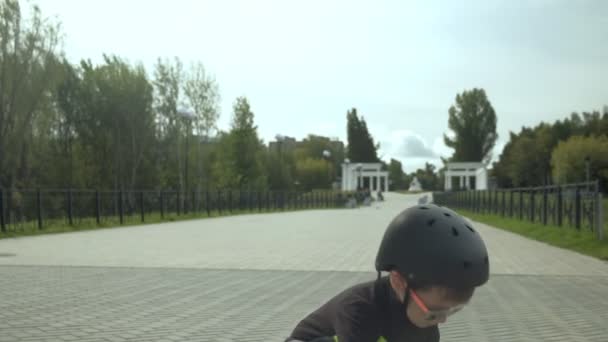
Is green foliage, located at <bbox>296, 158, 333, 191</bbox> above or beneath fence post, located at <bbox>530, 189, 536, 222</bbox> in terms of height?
above

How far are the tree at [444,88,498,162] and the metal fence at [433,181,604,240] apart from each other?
7620cm

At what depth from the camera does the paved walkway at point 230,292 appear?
5.91 metres

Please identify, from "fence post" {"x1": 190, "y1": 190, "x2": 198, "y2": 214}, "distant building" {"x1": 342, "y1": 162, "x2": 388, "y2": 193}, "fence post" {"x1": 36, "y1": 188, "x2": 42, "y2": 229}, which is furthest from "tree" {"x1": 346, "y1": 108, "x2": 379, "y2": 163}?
"fence post" {"x1": 36, "y1": 188, "x2": 42, "y2": 229}

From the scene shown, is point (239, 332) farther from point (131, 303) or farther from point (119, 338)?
point (131, 303)

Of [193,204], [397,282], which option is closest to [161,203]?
[193,204]

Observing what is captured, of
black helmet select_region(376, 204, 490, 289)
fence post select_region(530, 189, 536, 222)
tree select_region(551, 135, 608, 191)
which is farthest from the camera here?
tree select_region(551, 135, 608, 191)

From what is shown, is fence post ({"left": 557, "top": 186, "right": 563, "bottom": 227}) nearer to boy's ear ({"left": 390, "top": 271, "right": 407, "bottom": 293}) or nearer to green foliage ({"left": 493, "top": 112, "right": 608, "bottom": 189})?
boy's ear ({"left": 390, "top": 271, "right": 407, "bottom": 293})

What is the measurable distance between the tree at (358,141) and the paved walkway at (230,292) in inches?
4063

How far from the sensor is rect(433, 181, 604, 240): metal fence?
48.9ft

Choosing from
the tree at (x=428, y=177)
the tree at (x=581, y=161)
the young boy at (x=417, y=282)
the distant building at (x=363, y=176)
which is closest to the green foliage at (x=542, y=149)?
the tree at (x=581, y=161)

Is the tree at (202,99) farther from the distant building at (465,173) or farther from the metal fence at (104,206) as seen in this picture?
the distant building at (465,173)

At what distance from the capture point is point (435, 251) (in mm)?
1914

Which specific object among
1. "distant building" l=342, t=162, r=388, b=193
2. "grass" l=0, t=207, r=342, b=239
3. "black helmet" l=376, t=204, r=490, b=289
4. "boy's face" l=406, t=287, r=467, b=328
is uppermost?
"distant building" l=342, t=162, r=388, b=193

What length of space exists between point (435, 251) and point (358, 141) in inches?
4591
